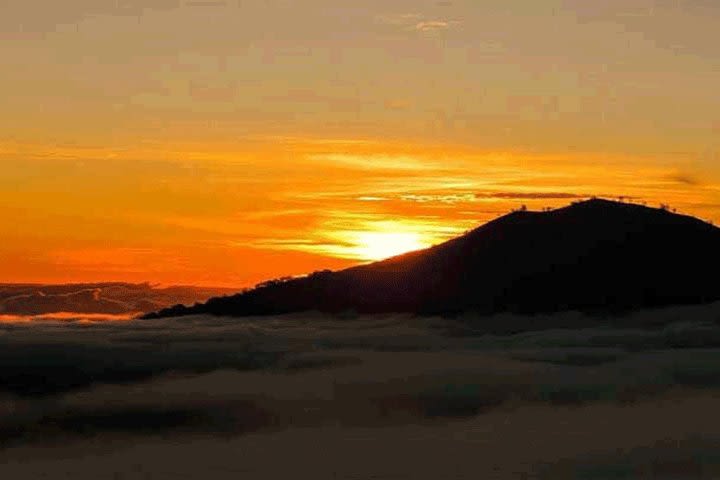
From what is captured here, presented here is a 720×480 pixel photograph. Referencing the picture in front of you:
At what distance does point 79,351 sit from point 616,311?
2768 inches

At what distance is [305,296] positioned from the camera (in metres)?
167

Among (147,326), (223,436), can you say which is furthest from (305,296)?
(223,436)

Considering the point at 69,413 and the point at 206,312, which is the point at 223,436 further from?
the point at 206,312

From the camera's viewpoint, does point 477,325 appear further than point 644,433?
Yes

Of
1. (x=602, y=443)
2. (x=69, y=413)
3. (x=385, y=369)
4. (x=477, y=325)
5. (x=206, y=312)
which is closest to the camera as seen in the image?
(x=602, y=443)

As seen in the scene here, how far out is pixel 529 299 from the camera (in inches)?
6220

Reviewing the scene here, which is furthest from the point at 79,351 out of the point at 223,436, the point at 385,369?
the point at 223,436

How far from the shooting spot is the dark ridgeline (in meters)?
156

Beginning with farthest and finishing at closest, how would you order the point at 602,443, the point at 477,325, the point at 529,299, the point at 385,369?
the point at 529,299, the point at 477,325, the point at 385,369, the point at 602,443

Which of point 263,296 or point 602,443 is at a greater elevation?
point 263,296

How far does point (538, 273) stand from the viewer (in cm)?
16100

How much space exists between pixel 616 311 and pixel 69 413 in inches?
3182

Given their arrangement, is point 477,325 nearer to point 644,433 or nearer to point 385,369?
point 385,369

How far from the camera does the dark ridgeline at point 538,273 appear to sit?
15600 cm
